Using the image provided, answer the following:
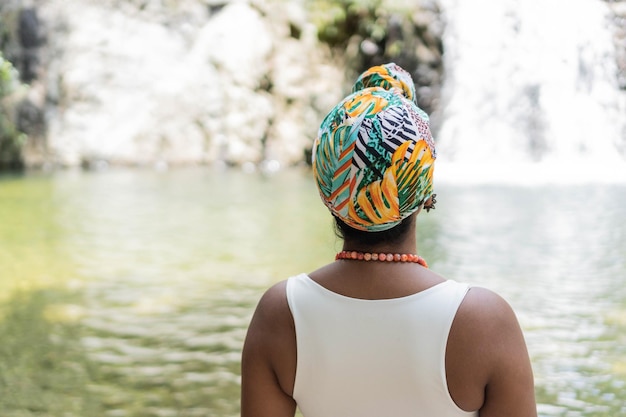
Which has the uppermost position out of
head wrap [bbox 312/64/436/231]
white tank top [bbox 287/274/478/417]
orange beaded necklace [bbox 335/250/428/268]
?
head wrap [bbox 312/64/436/231]

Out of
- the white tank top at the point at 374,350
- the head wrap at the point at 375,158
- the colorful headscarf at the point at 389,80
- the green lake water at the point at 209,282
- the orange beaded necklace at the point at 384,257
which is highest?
the colorful headscarf at the point at 389,80

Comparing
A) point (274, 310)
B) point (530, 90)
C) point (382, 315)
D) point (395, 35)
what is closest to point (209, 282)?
point (274, 310)

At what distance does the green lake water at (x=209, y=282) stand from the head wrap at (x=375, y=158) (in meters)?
0.30

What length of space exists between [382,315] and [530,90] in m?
17.3

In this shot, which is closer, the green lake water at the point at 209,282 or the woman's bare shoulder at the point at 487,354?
the woman's bare shoulder at the point at 487,354

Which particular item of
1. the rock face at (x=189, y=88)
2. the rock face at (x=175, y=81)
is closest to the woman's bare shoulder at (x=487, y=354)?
the rock face at (x=175, y=81)

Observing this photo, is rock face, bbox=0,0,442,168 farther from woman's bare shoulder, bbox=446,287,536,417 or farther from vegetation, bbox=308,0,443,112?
woman's bare shoulder, bbox=446,287,536,417

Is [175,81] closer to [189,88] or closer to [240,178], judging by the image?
[189,88]

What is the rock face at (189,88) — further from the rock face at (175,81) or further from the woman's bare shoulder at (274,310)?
the woman's bare shoulder at (274,310)

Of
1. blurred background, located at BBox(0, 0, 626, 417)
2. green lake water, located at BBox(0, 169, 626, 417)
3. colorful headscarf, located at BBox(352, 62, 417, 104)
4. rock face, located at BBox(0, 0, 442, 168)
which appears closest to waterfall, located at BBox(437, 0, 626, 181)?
blurred background, located at BBox(0, 0, 626, 417)

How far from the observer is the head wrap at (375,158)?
1.21m

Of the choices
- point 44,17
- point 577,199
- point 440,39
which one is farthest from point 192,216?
point 44,17

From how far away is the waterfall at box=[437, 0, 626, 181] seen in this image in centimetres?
1686

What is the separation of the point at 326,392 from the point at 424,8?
18311mm
